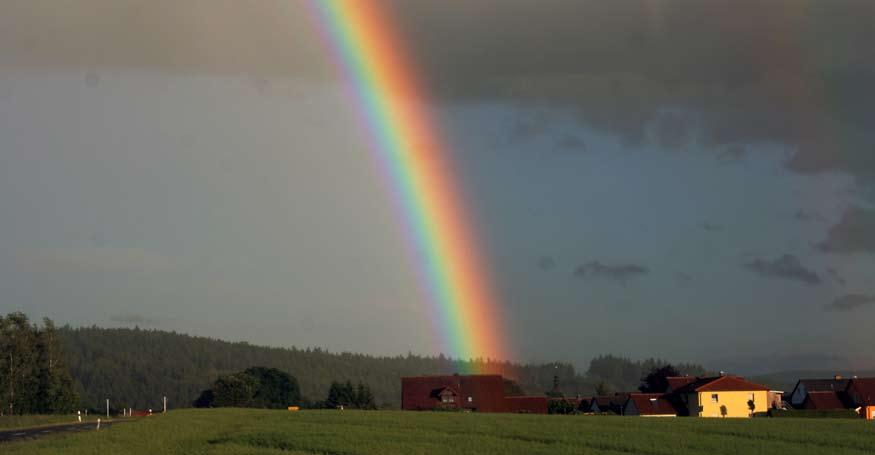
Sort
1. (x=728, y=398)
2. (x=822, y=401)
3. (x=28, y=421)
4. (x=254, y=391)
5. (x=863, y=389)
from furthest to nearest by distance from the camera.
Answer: (x=254, y=391) < (x=863, y=389) < (x=728, y=398) < (x=822, y=401) < (x=28, y=421)

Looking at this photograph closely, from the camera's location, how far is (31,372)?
128000 mm

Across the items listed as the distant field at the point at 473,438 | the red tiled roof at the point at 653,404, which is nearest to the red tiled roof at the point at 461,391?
the red tiled roof at the point at 653,404

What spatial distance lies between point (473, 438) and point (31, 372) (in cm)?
9513

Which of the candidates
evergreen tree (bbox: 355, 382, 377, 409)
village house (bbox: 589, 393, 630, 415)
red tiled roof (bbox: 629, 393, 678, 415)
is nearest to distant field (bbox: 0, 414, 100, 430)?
evergreen tree (bbox: 355, 382, 377, 409)

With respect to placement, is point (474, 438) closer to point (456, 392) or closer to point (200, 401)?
point (456, 392)

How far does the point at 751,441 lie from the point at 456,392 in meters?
84.6

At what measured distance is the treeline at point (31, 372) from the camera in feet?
412

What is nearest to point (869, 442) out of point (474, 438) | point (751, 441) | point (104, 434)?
point (751, 441)

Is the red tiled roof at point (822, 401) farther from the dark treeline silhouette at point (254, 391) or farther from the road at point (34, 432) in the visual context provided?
the road at point (34, 432)

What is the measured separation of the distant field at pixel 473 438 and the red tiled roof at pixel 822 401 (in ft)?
205

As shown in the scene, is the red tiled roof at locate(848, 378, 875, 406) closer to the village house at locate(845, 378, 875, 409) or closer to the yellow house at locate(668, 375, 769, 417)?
the village house at locate(845, 378, 875, 409)

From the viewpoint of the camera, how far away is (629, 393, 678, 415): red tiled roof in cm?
12275

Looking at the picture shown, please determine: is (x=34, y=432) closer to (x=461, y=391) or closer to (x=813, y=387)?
(x=461, y=391)

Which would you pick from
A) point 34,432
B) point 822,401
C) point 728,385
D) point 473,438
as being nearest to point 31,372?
point 34,432
